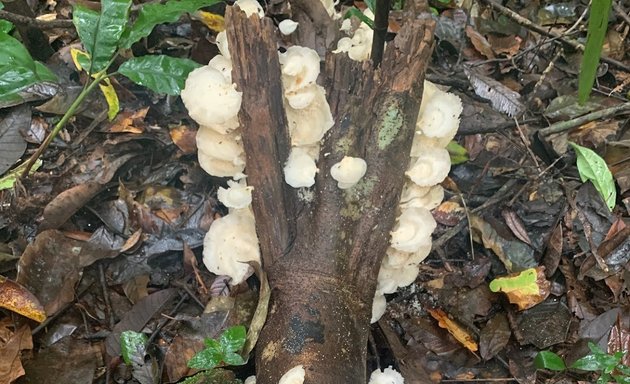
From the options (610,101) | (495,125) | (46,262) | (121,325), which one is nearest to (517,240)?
(495,125)

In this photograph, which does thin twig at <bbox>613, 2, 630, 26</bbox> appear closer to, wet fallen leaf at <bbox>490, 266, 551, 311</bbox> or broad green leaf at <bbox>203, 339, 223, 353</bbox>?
wet fallen leaf at <bbox>490, 266, 551, 311</bbox>

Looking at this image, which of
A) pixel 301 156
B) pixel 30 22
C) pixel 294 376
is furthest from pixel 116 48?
pixel 294 376

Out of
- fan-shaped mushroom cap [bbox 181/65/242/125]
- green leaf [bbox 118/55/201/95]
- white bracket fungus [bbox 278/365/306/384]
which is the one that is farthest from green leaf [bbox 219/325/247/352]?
green leaf [bbox 118/55/201/95]

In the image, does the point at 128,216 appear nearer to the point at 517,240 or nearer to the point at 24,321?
the point at 24,321

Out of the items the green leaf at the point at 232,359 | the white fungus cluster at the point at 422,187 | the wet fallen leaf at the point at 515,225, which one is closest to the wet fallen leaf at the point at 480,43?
the wet fallen leaf at the point at 515,225

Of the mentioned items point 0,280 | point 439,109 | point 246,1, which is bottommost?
point 0,280

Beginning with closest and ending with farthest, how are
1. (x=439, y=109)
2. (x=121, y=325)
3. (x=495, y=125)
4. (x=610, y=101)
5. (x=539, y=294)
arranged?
(x=439, y=109)
(x=121, y=325)
(x=539, y=294)
(x=495, y=125)
(x=610, y=101)

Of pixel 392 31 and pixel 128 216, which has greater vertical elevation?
pixel 392 31
